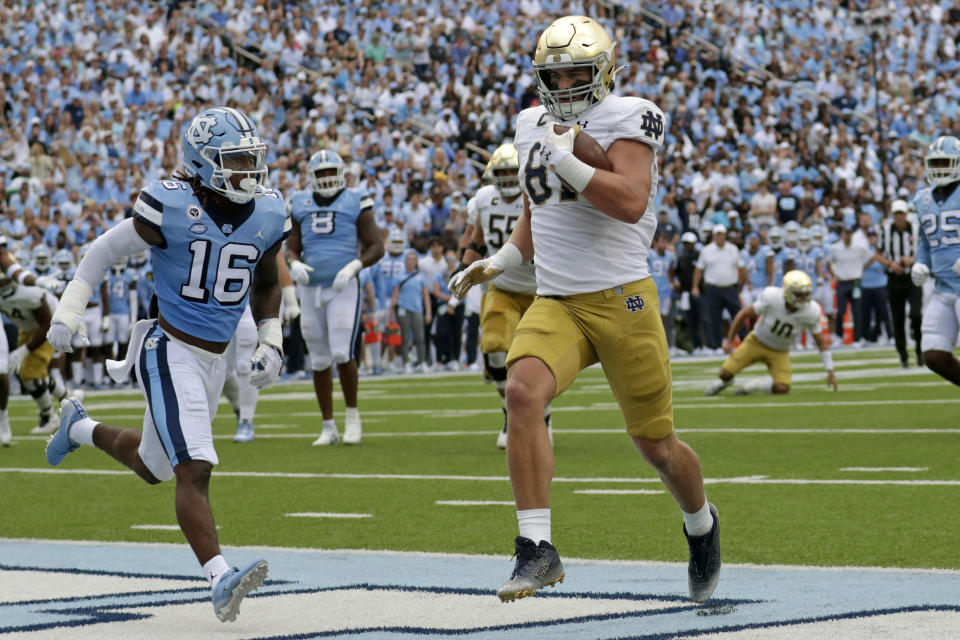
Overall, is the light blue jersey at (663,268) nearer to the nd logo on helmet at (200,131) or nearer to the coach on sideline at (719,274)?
the coach on sideline at (719,274)

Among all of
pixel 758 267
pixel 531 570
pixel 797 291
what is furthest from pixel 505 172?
pixel 758 267

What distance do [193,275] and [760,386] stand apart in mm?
10799

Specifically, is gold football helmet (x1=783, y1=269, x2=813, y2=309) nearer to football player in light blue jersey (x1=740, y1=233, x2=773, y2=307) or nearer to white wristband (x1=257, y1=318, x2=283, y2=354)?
football player in light blue jersey (x1=740, y1=233, x2=773, y2=307)

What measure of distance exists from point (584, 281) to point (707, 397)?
10514 millimetres

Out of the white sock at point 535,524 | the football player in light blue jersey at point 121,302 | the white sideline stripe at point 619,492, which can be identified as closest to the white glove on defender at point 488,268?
the white sock at point 535,524

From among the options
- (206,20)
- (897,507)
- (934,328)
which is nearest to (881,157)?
(206,20)

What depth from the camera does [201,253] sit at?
5480mm

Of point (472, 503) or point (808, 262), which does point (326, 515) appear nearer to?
point (472, 503)

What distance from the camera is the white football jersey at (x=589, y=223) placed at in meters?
5.00

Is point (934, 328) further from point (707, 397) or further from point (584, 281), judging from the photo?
point (584, 281)

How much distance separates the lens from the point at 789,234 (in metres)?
23.2

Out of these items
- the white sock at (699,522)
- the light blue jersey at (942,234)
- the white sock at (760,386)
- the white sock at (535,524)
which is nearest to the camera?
the white sock at (535,524)

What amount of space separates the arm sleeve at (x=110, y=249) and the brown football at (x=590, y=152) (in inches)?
60.7

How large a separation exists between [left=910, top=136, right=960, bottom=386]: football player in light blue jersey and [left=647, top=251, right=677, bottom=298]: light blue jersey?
11.0 m
